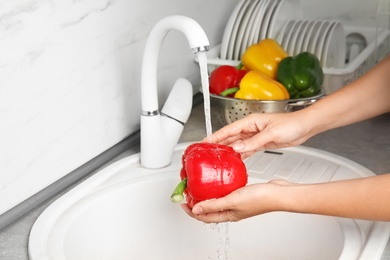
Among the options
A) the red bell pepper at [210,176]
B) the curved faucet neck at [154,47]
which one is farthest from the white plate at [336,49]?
the red bell pepper at [210,176]

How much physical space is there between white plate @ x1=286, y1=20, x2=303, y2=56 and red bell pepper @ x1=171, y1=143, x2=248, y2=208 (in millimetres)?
750

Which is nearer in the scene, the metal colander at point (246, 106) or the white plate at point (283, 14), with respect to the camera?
the metal colander at point (246, 106)

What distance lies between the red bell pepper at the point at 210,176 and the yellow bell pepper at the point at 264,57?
1.86 feet

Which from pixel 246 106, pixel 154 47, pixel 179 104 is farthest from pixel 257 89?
pixel 154 47

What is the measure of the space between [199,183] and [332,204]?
21 centimetres

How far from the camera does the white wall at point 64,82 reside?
40.2 inches

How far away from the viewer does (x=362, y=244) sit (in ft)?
3.18

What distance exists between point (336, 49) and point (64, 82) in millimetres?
868

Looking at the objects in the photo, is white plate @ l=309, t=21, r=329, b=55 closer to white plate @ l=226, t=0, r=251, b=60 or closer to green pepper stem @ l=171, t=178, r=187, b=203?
white plate @ l=226, t=0, r=251, b=60

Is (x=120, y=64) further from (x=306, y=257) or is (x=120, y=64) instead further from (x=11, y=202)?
(x=306, y=257)

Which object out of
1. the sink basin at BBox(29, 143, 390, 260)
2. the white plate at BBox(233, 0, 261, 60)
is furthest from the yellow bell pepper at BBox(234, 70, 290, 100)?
the white plate at BBox(233, 0, 261, 60)

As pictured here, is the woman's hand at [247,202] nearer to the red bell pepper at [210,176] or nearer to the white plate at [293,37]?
the red bell pepper at [210,176]

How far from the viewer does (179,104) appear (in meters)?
1.27

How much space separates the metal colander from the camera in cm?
134
